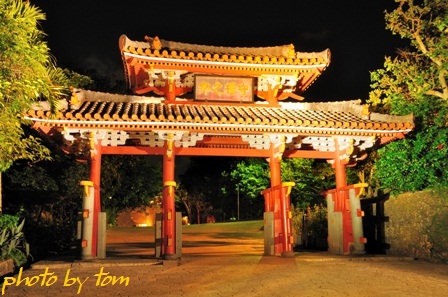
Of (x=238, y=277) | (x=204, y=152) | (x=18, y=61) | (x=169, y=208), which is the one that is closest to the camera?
(x=238, y=277)

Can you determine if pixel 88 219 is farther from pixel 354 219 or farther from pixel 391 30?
pixel 391 30

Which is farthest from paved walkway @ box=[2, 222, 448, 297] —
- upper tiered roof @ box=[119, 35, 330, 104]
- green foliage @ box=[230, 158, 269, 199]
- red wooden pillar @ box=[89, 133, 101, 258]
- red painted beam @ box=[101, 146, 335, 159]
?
green foliage @ box=[230, 158, 269, 199]

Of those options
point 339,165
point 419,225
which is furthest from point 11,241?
point 419,225

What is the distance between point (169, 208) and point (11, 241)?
3.89 m

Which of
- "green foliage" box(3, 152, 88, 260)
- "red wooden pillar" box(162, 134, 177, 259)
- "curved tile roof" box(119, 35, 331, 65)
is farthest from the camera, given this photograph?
"green foliage" box(3, 152, 88, 260)

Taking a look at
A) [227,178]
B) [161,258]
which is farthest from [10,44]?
[227,178]

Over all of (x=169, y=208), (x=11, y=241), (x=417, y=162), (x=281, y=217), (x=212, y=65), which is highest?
(x=212, y=65)

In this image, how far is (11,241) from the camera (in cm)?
1155

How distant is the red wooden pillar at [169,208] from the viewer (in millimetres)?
11633

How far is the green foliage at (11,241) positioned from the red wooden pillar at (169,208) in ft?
11.7

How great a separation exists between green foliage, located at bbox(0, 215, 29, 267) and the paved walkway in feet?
3.65

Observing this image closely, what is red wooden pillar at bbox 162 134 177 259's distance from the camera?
38.2ft

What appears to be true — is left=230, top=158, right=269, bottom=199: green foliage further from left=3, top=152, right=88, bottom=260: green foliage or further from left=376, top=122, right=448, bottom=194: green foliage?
left=376, top=122, right=448, bottom=194: green foliage

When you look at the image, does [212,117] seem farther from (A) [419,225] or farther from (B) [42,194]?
(B) [42,194]
